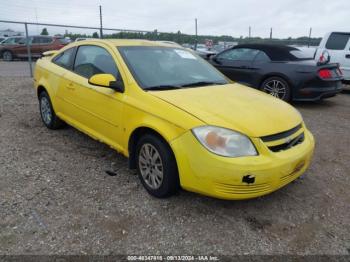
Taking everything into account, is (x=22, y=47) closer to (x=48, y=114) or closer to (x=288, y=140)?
(x=48, y=114)

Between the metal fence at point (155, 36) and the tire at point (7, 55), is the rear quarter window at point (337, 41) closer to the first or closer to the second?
the metal fence at point (155, 36)

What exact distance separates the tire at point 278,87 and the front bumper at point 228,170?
4873mm

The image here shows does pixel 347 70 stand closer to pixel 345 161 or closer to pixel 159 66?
pixel 345 161

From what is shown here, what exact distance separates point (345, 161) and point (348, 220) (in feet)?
5.34

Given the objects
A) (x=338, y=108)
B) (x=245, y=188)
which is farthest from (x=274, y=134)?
(x=338, y=108)

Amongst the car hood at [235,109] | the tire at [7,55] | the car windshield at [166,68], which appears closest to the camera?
the car hood at [235,109]

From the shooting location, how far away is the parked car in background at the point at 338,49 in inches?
373

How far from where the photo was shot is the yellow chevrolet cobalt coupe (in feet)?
9.17

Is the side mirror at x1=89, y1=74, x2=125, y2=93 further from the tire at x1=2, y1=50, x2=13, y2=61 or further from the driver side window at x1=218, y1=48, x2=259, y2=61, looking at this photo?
the tire at x1=2, y1=50, x2=13, y2=61

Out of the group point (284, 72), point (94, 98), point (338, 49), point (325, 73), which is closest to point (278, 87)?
point (284, 72)

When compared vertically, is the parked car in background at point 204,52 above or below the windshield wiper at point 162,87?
above

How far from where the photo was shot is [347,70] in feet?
31.0

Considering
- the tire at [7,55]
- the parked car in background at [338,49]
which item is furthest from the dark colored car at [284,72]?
the tire at [7,55]

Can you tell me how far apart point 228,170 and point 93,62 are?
8.04ft
